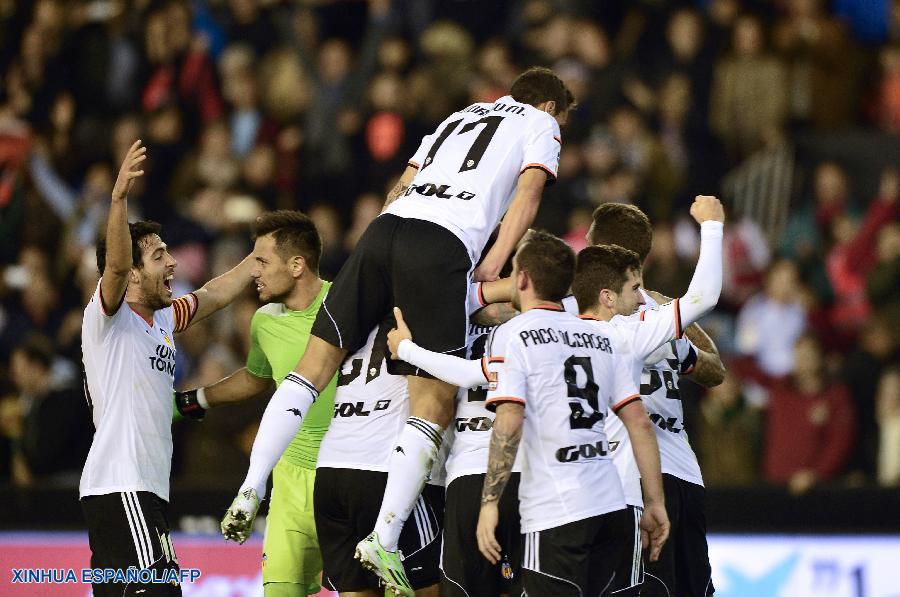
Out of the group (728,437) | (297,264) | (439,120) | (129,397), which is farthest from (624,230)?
(439,120)

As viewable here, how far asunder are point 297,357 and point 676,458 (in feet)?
7.22

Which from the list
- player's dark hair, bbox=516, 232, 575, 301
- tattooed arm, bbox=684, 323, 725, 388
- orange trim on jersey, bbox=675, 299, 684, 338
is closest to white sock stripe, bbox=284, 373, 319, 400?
player's dark hair, bbox=516, 232, 575, 301

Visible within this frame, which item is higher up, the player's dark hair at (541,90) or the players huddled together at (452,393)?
the player's dark hair at (541,90)

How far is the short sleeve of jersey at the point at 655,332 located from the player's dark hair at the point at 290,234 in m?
2.02

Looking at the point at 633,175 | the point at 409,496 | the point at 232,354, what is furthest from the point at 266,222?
the point at 633,175

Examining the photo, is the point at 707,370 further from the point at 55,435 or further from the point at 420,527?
the point at 55,435

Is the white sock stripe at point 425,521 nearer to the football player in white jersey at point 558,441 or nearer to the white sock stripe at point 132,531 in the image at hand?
the football player in white jersey at point 558,441

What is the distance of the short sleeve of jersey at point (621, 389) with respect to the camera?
7.58m

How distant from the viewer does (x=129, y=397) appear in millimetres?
8227

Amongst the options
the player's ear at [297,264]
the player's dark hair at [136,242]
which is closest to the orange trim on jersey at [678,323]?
the player's ear at [297,264]

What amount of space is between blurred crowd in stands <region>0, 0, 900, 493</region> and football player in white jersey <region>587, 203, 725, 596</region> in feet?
11.5

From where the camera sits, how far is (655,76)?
15211mm

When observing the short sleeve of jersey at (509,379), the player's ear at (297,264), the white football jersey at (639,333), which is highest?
the player's ear at (297,264)

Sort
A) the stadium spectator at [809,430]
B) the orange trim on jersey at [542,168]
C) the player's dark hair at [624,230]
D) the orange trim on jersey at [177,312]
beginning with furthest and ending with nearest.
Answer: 1. the stadium spectator at [809,430]
2. the orange trim on jersey at [177,312]
3. the player's dark hair at [624,230]
4. the orange trim on jersey at [542,168]
